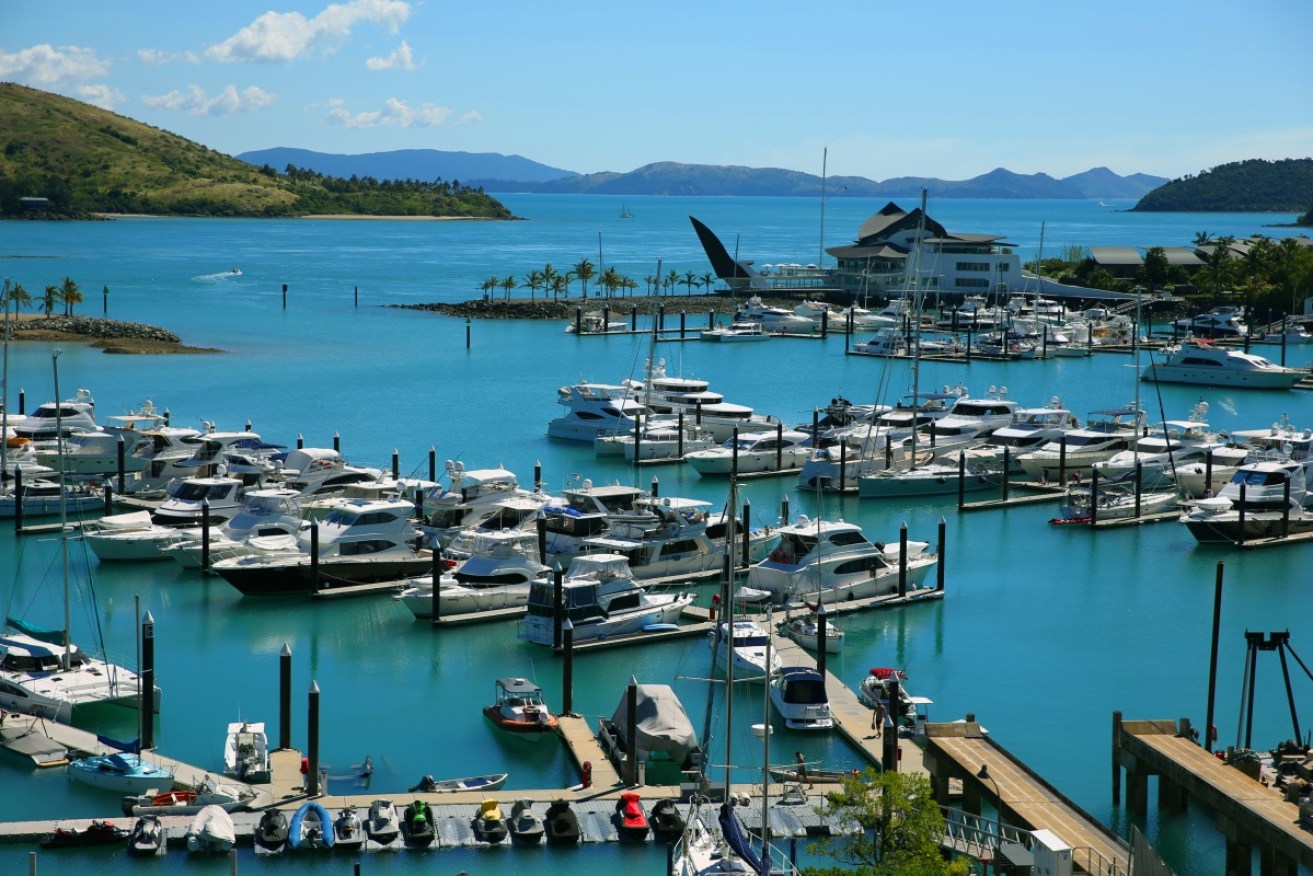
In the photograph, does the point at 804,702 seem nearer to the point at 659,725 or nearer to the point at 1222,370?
the point at 659,725

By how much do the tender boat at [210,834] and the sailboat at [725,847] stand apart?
6.53m

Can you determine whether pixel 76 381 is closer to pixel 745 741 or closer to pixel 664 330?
pixel 664 330

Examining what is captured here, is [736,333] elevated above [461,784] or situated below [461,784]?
above

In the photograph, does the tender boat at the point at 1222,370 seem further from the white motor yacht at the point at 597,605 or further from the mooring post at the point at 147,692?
the mooring post at the point at 147,692

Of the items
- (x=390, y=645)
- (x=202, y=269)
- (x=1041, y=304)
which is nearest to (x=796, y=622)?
(x=390, y=645)

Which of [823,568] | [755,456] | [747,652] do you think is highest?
[755,456]

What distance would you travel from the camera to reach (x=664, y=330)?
106625mm

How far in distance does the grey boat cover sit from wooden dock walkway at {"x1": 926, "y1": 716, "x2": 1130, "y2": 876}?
4102 mm

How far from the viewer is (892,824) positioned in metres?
22.0

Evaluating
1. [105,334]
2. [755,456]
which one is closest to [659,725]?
[755,456]

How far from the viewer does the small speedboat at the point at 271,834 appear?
2348 cm

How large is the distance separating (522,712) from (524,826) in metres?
5.29

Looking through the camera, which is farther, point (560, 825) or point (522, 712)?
point (522, 712)

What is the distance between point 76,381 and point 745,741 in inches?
2300
